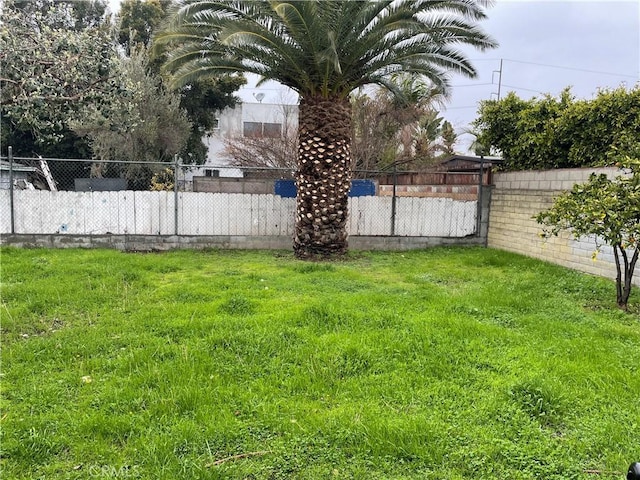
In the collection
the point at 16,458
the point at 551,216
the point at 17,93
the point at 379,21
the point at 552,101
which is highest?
the point at 379,21

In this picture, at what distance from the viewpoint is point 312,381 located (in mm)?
3494

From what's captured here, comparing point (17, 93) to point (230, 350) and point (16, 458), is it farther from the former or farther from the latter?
point (16, 458)

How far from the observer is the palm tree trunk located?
28.6 ft

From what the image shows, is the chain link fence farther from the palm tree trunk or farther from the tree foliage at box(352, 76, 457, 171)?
the tree foliage at box(352, 76, 457, 171)

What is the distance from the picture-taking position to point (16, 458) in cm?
256

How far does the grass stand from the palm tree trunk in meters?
2.64

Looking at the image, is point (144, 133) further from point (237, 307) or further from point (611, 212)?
point (611, 212)

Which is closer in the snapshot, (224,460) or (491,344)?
(224,460)

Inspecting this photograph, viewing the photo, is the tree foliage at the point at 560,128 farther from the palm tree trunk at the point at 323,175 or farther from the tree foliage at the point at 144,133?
the tree foliage at the point at 144,133

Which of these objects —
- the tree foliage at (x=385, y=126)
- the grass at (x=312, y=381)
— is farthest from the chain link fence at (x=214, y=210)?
the tree foliage at (x=385, y=126)

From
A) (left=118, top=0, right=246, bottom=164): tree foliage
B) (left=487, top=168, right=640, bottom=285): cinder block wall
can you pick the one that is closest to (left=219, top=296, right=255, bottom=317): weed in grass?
(left=487, top=168, right=640, bottom=285): cinder block wall

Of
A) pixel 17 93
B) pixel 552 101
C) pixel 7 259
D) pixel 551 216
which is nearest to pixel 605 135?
pixel 552 101

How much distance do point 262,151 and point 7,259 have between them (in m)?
9.55

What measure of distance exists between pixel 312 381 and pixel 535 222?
23.2ft
